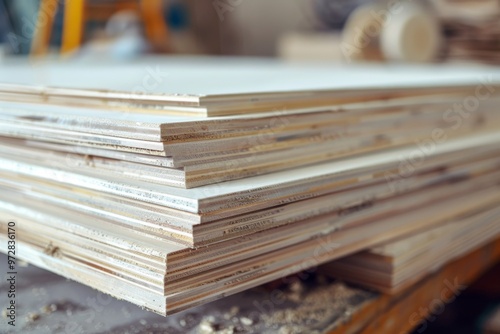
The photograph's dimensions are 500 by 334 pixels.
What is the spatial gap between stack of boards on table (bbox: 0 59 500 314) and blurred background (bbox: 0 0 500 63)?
4.00 feet

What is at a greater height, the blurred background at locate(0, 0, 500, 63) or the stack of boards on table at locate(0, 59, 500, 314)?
the blurred background at locate(0, 0, 500, 63)

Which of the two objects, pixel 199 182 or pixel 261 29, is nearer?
pixel 199 182

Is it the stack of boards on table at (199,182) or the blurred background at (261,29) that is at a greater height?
the blurred background at (261,29)

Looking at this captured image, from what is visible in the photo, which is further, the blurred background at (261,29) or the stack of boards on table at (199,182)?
the blurred background at (261,29)

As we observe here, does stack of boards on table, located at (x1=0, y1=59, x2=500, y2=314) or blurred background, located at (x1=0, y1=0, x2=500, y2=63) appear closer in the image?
stack of boards on table, located at (x1=0, y1=59, x2=500, y2=314)

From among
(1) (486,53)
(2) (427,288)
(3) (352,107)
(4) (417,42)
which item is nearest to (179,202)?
(3) (352,107)

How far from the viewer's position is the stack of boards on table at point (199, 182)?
596mm

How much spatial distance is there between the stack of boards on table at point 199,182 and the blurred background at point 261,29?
1.22 meters

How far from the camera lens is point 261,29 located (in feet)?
12.1

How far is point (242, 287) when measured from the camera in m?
0.66

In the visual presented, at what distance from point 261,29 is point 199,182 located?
127 inches

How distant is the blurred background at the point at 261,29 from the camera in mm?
1976

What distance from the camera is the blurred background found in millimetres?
1976

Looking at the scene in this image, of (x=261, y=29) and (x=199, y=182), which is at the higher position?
(x=261, y=29)
